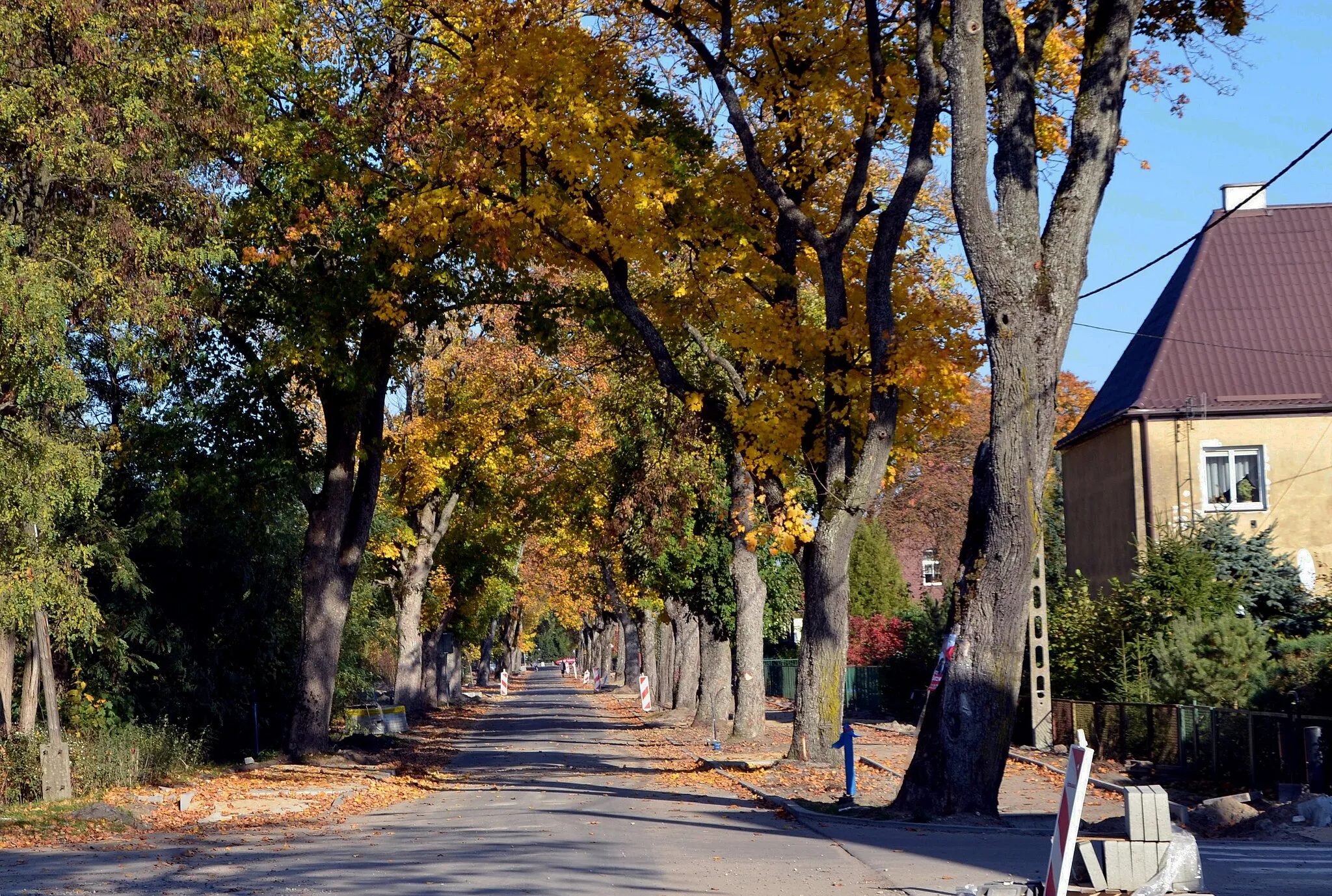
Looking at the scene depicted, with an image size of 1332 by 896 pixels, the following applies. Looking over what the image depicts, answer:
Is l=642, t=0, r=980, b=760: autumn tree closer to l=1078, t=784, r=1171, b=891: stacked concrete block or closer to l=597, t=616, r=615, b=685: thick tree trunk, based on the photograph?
l=1078, t=784, r=1171, b=891: stacked concrete block

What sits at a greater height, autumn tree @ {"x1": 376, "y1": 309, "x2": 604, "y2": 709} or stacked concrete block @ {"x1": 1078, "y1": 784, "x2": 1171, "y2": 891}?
autumn tree @ {"x1": 376, "y1": 309, "x2": 604, "y2": 709}

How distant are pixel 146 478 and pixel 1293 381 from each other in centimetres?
2539

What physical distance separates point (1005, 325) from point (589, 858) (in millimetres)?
6969

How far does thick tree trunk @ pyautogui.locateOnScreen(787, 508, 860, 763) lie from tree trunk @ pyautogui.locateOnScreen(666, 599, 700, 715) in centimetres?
2367

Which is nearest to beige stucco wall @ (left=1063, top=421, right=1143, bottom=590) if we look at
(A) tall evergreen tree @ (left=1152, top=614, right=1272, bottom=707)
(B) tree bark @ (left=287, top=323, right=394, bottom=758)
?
(A) tall evergreen tree @ (left=1152, top=614, right=1272, bottom=707)

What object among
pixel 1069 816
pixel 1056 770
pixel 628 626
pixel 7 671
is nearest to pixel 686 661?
pixel 628 626

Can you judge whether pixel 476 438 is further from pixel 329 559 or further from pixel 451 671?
pixel 451 671

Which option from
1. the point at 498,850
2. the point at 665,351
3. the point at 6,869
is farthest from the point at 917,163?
the point at 6,869

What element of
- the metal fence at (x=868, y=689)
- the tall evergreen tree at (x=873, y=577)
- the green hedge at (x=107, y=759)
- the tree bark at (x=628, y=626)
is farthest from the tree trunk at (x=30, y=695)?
the tall evergreen tree at (x=873, y=577)

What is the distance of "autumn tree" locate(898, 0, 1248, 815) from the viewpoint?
48.8ft

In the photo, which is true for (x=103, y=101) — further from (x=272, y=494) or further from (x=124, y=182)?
(x=272, y=494)

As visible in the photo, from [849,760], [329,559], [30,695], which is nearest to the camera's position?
[849,760]

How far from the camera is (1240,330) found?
34344 mm

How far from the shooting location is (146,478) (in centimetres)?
2639
